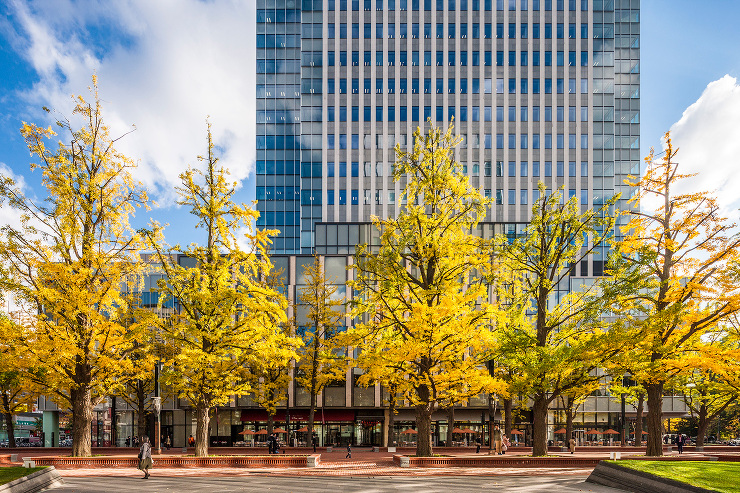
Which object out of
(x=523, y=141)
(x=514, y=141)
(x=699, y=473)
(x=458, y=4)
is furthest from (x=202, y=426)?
(x=458, y=4)

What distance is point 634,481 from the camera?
55.8ft

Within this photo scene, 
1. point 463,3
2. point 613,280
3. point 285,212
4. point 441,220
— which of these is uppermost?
point 463,3

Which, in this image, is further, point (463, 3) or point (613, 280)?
point (463, 3)

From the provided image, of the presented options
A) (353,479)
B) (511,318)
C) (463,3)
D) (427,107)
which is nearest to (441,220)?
(511,318)

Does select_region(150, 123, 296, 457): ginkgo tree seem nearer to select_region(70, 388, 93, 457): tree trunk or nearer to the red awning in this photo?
select_region(70, 388, 93, 457): tree trunk

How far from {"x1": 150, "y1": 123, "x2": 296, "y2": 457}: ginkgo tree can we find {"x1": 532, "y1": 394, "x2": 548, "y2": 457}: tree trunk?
1183cm

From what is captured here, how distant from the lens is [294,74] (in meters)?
87.0

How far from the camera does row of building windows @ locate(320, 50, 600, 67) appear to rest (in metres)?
71.9

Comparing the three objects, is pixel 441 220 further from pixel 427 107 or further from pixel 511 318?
pixel 427 107

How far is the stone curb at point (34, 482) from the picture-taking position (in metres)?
15.0

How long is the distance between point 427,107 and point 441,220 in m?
50.6

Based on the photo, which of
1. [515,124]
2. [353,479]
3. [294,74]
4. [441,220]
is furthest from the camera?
[294,74]

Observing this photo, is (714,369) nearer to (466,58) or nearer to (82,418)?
(82,418)

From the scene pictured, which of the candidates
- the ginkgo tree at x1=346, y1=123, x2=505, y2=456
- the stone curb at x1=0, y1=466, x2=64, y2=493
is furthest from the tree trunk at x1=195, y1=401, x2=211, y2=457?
the ginkgo tree at x1=346, y1=123, x2=505, y2=456
